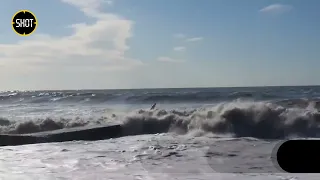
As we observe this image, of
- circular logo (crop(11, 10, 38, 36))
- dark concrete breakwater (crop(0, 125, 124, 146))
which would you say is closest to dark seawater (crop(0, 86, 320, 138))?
dark concrete breakwater (crop(0, 125, 124, 146))

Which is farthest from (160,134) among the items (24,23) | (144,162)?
(24,23)

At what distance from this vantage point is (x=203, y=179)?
7.44ft

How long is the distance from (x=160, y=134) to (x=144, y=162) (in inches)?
88.8

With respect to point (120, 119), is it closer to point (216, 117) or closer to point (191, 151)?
point (216, 117)

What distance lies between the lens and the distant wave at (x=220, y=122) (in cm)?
618

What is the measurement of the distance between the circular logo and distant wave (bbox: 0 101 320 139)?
3.66 metres

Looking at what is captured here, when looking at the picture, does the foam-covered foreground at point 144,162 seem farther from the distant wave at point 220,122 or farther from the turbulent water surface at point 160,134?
the distant wave at point 220,122

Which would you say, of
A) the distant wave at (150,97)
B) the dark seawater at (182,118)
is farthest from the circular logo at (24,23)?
the distant wave at (150,97)

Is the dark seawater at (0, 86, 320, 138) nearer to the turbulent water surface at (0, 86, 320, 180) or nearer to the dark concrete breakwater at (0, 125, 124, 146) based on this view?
the turbulent water surface at (0, 86, 320, 180)

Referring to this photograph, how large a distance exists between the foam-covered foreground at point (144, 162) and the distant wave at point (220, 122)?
7.95ft

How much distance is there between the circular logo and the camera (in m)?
2.03

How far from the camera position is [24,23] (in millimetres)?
2170

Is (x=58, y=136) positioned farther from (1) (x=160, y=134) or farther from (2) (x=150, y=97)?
(2) (x=150, y=97)

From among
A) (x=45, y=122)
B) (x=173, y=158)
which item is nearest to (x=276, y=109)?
(x=45, y=122)
